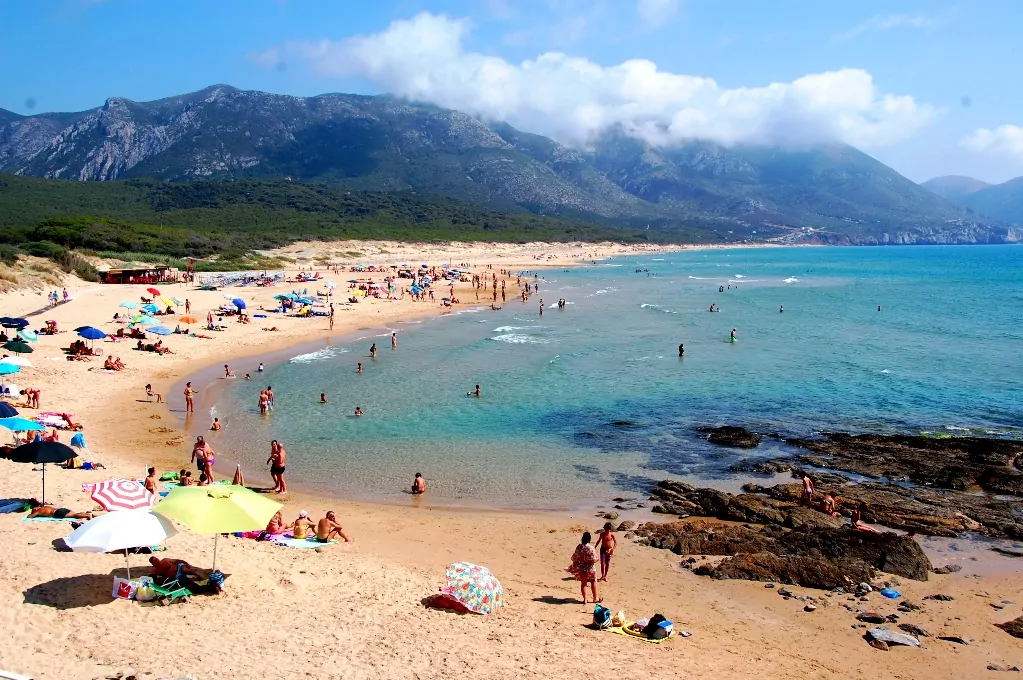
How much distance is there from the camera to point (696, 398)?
1027 inches

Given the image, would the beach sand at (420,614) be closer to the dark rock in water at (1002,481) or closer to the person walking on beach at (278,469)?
the person walking on beach at (278,469)

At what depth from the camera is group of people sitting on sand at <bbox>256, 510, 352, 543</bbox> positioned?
1310 cm

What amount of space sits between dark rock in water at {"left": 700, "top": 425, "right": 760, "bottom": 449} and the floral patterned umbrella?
1177 cm

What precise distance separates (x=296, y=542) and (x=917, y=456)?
1576 cm

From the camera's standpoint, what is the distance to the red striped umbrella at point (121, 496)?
10.7m

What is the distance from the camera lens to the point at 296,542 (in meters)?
12.7

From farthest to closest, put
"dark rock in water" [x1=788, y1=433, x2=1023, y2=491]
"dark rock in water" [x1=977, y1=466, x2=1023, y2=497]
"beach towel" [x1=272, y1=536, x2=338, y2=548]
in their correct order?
1. "dark rock in water" [x1=788, y1=433, x2=1023, y2=491]
2. "dark rock in water" [x1=977, y1=466, x2=1023, y2=497]
3. "beach towel" [x1=272, y1=536, x2=338, y2=548]

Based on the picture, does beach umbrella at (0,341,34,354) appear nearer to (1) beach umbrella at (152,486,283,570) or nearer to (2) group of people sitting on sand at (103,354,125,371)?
(2) group of people sitting on sand at (103,354,125,371)

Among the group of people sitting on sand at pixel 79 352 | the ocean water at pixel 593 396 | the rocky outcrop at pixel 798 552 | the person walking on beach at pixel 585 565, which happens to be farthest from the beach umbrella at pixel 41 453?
the group of people sitting on sand at pixel 79 352

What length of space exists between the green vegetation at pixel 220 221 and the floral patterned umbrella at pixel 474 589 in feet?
164

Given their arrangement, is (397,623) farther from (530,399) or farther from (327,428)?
(530,399)

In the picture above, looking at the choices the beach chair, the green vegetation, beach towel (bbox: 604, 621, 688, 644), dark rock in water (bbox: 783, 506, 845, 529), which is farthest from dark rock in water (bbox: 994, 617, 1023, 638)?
the green vegetation

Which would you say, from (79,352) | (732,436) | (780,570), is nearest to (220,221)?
(79,352)

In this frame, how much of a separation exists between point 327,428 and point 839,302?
176ft
